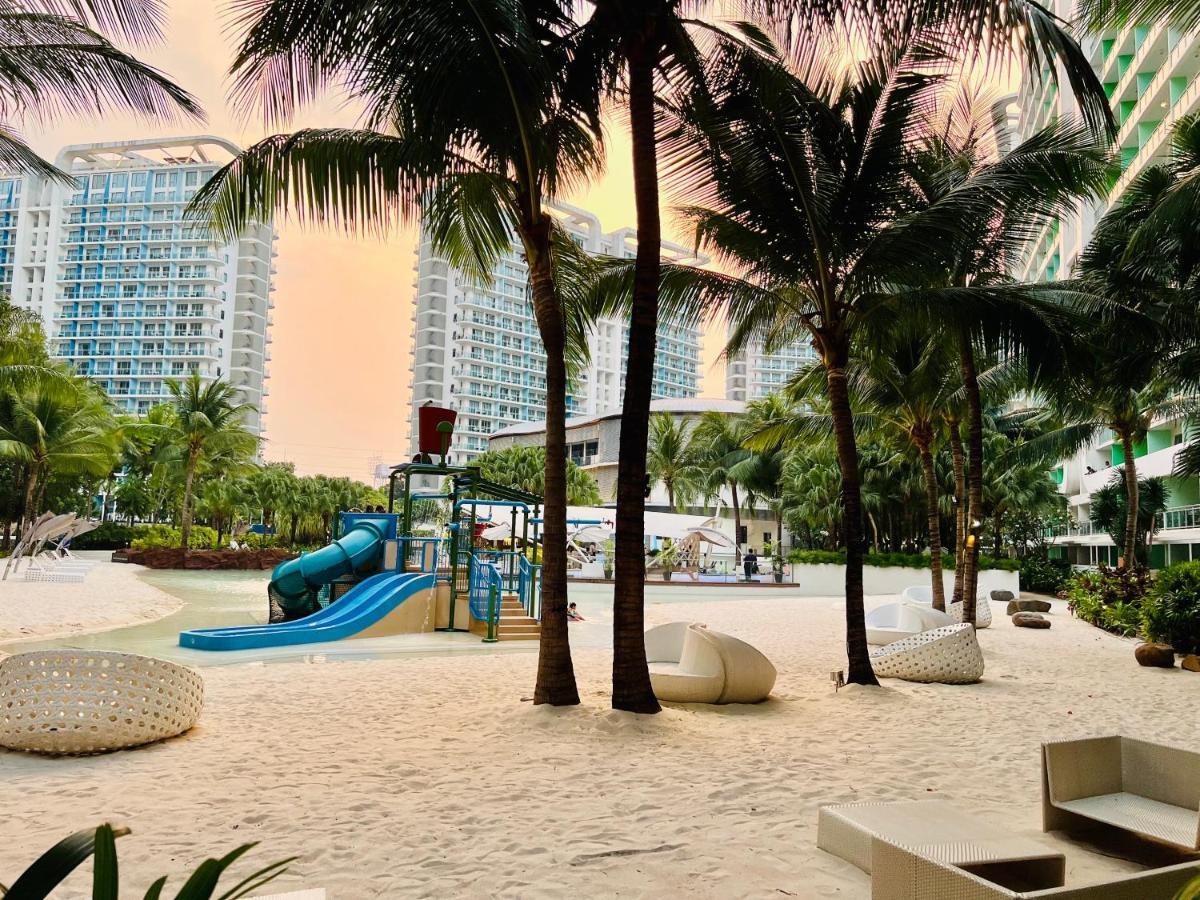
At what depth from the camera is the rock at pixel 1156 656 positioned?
462 inches

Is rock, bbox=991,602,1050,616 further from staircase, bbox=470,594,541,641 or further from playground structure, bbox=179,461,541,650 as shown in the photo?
staircase, bbox=470,594,541,641

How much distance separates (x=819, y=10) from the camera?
668 centimetres

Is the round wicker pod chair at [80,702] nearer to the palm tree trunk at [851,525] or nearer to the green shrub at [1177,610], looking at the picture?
the palm tree trunk at [851,525]

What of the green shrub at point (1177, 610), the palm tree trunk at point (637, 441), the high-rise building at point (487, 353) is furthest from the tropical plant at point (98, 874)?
the high-rise building at point (487, 353)

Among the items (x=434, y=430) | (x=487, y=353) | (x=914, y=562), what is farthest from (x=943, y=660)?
(x=487, y=353)

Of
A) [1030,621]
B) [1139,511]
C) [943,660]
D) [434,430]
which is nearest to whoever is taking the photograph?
[943,660]

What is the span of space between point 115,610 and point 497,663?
877 cm

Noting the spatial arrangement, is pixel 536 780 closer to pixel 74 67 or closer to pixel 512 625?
pixel 512 625

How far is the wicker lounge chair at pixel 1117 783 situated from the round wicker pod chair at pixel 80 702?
5395mm

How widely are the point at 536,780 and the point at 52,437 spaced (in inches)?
1406

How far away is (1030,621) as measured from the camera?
17.6 meters

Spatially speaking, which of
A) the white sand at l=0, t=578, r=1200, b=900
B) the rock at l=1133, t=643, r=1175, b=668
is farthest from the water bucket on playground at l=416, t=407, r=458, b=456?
the rock at l=1133, t=643, r=1175, b=668

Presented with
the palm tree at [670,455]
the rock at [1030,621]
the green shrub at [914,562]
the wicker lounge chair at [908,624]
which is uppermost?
the palm tree at [670,455]

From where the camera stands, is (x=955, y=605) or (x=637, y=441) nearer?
(x=637, y=441)
